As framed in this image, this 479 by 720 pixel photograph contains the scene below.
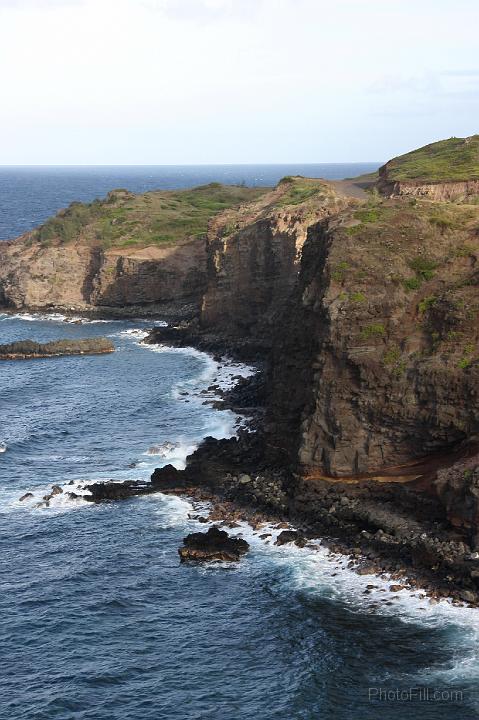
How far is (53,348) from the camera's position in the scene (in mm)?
107812

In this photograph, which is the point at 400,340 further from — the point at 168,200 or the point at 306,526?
the point at 168,200

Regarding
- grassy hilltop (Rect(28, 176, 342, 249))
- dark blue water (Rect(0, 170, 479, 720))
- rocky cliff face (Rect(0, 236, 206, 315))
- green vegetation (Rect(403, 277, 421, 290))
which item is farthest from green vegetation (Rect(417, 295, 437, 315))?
rocky cliff face (Rect(0, 236, 206, 315))

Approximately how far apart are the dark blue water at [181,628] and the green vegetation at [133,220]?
7341 cm

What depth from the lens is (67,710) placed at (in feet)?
131

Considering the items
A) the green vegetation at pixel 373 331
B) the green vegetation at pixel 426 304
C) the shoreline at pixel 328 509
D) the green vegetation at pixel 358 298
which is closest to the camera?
the shoreline at pixel 328 509

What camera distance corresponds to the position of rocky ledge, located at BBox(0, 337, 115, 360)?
107 meters

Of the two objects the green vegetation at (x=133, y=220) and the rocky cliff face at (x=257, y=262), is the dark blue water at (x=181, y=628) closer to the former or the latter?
the rocky cliff face at (x=257, y=262)

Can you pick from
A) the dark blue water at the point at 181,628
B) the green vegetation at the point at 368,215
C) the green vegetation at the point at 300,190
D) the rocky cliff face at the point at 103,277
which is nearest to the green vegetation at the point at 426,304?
the green vegetation at the point at 368,215

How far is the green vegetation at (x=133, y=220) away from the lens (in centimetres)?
13846

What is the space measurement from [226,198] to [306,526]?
115996mm

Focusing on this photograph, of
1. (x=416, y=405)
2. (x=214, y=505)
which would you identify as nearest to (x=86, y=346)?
(x=214, y=505)

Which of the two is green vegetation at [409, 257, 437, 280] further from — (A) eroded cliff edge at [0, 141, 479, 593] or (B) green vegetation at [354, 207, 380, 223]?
(B) green vegetation at [354, 207, 380, 223]

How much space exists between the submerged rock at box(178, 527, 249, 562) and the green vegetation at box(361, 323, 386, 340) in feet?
47.1

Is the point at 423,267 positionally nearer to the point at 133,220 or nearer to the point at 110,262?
the point at 110,262
